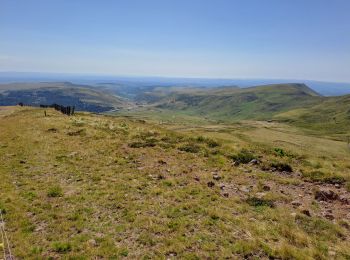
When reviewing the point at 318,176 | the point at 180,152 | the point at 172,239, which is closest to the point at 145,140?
the point at 180,152

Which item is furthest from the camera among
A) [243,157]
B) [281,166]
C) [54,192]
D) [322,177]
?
[243,157]

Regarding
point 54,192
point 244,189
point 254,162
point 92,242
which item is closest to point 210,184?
point 244,189

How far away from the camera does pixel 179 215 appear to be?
1461 cm

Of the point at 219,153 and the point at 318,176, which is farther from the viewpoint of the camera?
the point at 219,153

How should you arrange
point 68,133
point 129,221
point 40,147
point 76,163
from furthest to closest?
point 68,133, point 40,147, point 76,163, point 129,221

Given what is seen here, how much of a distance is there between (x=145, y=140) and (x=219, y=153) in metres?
8.65

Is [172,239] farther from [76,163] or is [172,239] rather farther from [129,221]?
[76,163]

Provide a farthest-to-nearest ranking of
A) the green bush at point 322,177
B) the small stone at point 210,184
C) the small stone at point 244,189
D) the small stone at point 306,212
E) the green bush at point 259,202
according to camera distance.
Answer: the green bush at point 322,177 → the small stone at point 210,184 → the small stone at point 244,189 → the green bush at point 259,202 → the small stone at point 306,212

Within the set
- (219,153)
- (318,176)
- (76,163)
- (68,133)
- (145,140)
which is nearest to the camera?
(318,176)

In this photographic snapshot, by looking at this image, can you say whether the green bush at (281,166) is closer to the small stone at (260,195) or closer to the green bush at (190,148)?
the small stone at (260,195)

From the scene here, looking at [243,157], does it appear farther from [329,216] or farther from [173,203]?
[173,203]

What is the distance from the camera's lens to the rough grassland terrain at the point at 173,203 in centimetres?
1180

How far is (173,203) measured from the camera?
52.7 feet

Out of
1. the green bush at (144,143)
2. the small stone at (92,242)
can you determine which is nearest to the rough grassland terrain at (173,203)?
the small stone at (92,242)
